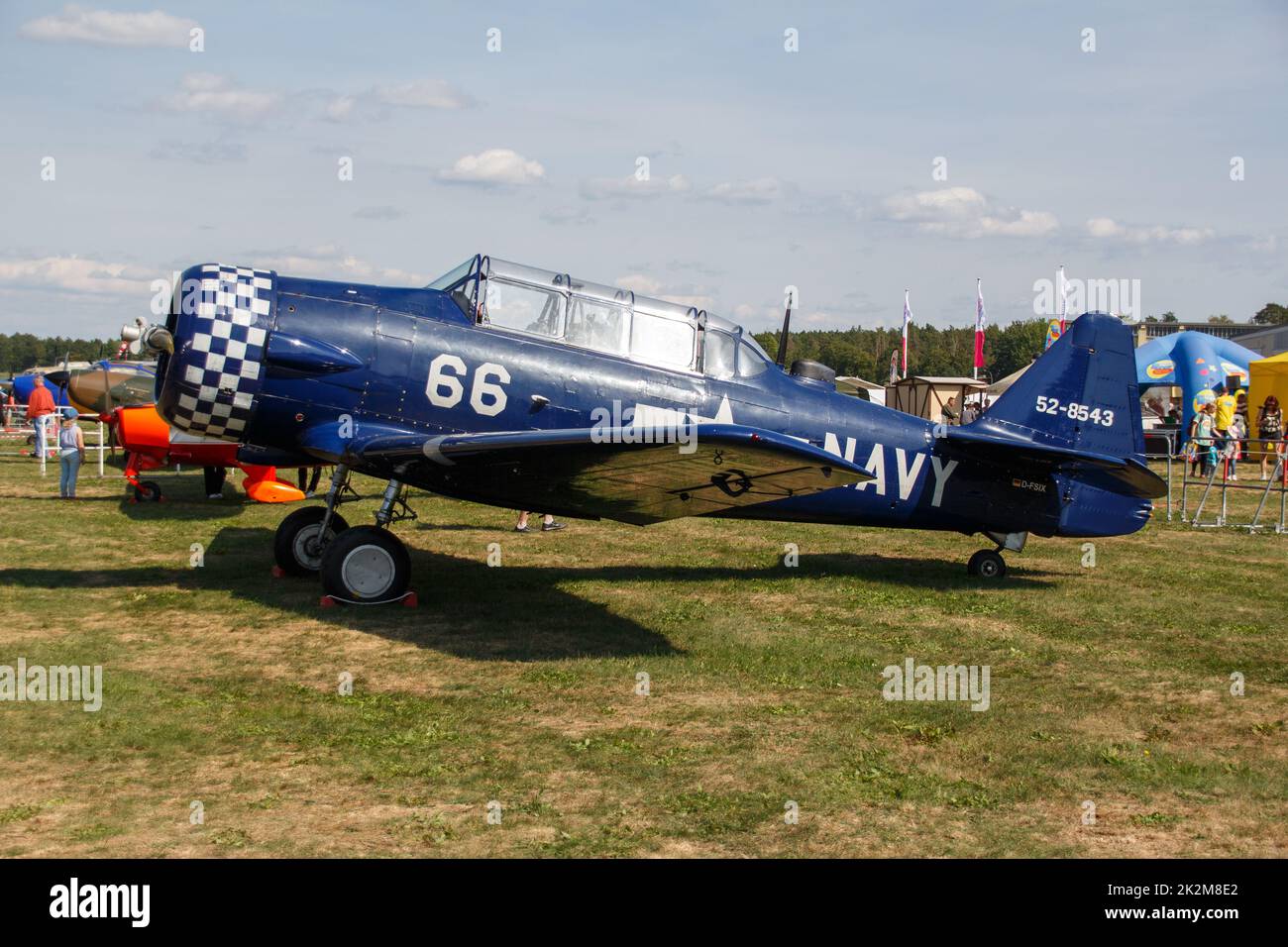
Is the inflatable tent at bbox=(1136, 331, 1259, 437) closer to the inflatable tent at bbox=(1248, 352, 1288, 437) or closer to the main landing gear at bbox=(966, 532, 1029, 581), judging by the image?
the inflatable tent at bbox=(1248, 352, 1288, 437)

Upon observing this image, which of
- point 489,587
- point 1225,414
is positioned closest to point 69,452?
point 489,587

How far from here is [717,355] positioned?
9344mm

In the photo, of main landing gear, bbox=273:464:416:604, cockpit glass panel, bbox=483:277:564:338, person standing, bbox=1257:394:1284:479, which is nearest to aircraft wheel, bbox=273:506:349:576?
main landing gear, bbox=273:464:416:604

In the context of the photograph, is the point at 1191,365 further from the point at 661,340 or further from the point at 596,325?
the point at 596,325

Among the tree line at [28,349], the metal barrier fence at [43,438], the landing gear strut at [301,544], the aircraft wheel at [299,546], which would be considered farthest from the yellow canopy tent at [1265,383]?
the tree line at [28,349]

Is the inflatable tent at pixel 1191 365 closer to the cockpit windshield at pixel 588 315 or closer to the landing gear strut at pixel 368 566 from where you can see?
the cockpit windshield at pixel 588 315

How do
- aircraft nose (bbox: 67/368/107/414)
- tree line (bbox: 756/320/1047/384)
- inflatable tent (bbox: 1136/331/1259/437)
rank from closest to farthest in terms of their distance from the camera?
aircraft nose (bbox: 67/368/107/414) → inflatable tent (bbox: 1136/331/1259/437) → tree line (bbox: 756/320/1047/384)

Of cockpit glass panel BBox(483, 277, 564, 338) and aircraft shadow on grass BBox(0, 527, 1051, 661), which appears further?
cockpit glass panel BBox(483, 277, 564, 338)

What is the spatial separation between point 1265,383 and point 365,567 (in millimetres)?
23443

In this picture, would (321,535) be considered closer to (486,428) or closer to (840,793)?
(486,428)

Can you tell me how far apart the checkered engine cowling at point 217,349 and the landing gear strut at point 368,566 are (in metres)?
1.23

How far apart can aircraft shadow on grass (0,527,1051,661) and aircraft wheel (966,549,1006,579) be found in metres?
0.14

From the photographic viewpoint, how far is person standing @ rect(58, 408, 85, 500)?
53.0 feet

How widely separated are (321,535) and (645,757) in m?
5.16
